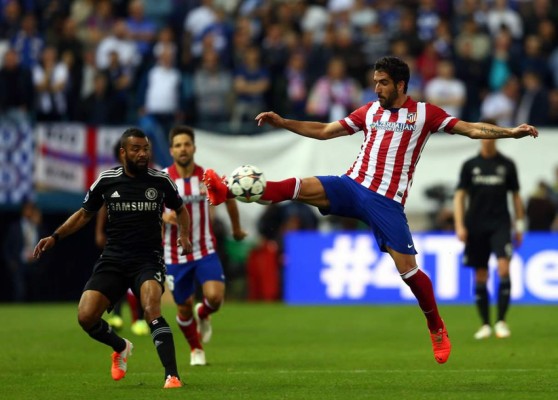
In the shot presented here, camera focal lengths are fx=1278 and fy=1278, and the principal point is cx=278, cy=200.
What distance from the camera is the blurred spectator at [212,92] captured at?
24.3 m

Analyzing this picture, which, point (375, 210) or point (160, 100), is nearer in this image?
point (375, 210)

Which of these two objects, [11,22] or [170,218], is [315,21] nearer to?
[11,22]

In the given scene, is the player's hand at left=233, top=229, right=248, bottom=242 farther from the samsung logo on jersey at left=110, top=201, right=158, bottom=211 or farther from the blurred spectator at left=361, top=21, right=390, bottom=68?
the blurred spectator at left=361, top=21, right=390, bottom=68

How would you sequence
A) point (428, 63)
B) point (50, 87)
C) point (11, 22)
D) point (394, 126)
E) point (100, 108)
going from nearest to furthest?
point (394, 126), point (100, 108), point (50, 87), point (428, 63), point (11, 22)

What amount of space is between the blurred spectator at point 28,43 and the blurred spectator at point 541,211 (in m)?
9.91

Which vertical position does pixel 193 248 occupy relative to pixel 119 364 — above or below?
above

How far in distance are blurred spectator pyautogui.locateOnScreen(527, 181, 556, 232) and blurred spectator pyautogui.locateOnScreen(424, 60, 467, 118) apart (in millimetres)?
2198

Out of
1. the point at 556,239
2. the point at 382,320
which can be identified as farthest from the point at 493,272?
the point at 382,320

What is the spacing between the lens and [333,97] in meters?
24.1

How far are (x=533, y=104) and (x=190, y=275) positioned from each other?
12.1 m

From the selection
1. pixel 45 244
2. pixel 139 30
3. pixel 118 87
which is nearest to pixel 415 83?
pixel 118 87

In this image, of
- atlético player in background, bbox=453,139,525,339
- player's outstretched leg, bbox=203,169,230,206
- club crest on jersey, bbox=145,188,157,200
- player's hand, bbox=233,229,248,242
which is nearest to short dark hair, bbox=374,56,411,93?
player's outstretched leg, bbox=203,169,230,206

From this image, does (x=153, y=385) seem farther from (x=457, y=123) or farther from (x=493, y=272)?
(x=493, y=272)

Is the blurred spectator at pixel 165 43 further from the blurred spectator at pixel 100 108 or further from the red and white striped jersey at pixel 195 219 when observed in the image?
the red and white striped jersey at pixel 195 219
